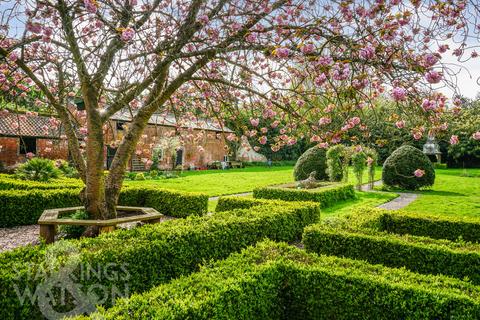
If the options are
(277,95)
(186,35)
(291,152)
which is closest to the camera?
(186,35)

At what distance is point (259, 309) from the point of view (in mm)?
3705

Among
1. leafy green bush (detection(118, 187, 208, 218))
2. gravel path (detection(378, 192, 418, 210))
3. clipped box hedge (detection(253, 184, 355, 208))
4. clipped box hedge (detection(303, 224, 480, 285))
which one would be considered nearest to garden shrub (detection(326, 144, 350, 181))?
gravel path (detection(378, 192, 418, 210))

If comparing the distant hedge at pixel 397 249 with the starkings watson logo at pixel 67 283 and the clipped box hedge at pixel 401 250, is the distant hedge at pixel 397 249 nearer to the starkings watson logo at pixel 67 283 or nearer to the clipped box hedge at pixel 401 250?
the clipped box hedge at pixel 401 250

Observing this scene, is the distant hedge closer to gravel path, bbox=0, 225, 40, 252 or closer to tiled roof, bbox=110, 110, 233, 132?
tiled roof, bbox=110, 110, 233, 132

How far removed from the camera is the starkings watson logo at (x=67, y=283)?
3438 mm

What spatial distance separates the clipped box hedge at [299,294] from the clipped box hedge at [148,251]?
69 cm

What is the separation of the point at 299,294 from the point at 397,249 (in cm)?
208

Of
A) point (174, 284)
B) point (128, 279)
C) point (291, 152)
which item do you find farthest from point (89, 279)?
point (291, 152)

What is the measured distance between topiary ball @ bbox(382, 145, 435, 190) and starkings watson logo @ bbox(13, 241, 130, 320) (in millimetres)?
16737

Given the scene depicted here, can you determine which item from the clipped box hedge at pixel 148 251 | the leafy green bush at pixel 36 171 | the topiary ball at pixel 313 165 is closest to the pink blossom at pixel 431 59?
Answer: the clipped box hedge at pixel 148 251

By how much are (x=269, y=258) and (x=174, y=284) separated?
140cm

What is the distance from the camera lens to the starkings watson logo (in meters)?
3.44

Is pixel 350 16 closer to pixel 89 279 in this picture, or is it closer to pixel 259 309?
pixel 259 309

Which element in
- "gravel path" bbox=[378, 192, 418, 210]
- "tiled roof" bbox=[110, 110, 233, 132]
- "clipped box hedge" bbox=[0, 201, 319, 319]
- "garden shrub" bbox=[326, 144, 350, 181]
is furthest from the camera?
"garden shrub" bbox=[326, 144, 350, 181]
